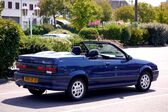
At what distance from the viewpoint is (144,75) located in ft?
44.4

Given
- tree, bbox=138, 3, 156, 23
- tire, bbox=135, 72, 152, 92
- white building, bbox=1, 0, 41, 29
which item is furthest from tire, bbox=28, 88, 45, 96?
tree, bbox=138, 3, 156, 23

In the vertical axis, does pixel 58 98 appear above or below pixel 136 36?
below

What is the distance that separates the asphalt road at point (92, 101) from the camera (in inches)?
411

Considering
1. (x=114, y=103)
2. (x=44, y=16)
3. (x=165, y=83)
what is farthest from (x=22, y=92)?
(x=44, y=16)

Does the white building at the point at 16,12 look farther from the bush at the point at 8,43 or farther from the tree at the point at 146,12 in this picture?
the bush at the point at 8,43

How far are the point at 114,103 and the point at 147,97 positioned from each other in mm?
1434

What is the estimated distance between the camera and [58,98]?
39.2 ft

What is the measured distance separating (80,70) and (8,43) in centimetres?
463

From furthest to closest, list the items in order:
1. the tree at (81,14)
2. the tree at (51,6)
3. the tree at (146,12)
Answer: the tree at (146,12) → the tree at (51,6) → the tree at (81,14)

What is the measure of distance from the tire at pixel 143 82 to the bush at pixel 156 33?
124 feet

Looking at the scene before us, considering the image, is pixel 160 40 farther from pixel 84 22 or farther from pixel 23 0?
pixel 23 0

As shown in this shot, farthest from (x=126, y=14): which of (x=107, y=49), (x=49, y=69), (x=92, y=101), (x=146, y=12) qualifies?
(x=49, y=69)

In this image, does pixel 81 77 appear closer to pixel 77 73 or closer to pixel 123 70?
pixel 77 73

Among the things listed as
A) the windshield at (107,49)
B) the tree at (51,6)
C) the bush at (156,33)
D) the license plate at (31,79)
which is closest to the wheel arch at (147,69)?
the windshield at (107,49)
